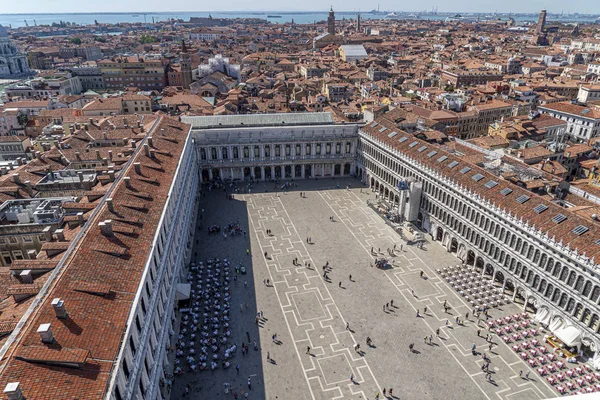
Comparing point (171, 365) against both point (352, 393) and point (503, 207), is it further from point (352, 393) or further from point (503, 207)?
point (503, 207)

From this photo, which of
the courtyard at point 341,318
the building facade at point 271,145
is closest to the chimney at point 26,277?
the courtyard at point 341,318

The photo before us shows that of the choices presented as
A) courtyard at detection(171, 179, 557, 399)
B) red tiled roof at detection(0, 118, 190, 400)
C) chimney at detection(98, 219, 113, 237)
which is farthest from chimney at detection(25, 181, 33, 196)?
courtyard at detection(171, 179, 557, 399)

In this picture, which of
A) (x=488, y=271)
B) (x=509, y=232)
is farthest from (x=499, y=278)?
(x=509, y=232)

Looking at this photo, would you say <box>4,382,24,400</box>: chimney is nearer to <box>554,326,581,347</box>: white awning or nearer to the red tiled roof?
the red tiled roof

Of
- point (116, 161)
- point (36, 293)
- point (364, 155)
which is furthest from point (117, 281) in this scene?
point (364, 155)

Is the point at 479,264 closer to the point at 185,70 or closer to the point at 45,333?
the point at 45,333
